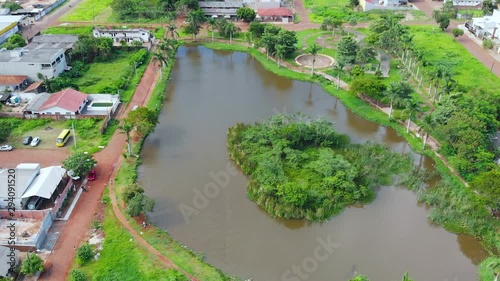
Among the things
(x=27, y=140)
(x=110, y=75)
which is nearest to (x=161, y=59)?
(x=110, y=75)

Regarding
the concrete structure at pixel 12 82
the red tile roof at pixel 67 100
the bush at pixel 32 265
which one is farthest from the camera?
the concrete structure at pixel 12 82

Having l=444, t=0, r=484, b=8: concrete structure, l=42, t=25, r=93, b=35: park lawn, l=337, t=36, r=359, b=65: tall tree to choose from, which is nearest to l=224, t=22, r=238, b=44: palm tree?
l=337, t=36, r=359, b=65: tall tree

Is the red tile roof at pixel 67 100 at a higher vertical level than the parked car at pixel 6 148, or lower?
higher

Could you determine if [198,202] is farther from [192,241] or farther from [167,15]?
[167,15]

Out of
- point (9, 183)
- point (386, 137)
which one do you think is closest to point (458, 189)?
point (386, 137)

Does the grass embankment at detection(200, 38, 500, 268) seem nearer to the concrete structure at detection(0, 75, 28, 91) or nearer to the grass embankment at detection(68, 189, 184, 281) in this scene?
the grass embankment at detection(68, 189, 184, 281)

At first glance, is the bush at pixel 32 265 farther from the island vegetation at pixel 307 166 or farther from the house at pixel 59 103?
the house at pixel 59 103

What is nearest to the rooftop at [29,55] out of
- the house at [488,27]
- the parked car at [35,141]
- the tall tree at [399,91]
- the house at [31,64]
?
the house at [31,64]

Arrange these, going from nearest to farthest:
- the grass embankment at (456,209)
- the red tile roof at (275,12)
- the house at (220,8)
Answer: the grass embankment at (456,209) < the red tile roof at (275,12) < the house at (220,8)
